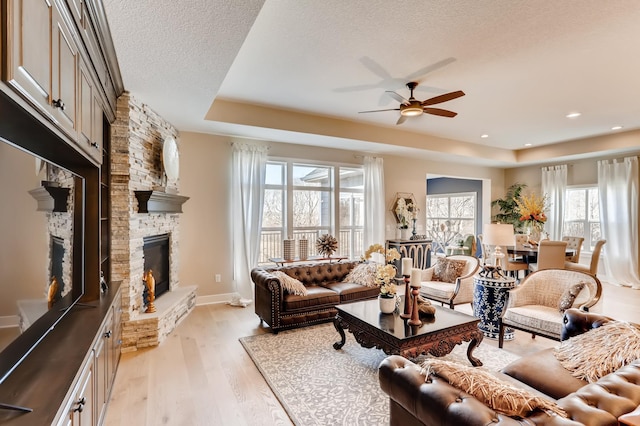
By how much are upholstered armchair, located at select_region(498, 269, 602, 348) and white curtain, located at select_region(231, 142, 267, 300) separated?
3549 mm

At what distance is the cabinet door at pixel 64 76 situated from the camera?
144cm

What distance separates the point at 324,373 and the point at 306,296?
1153mm

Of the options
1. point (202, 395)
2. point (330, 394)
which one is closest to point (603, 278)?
point (330, 394)

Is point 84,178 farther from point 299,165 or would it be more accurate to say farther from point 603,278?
point 603,278

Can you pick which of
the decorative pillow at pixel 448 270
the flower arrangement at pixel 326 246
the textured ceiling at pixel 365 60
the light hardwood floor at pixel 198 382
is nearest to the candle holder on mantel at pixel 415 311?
the light hardwood floor at pixel 198 382

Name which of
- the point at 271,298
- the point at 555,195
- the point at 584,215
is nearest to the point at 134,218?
the point at 271,298

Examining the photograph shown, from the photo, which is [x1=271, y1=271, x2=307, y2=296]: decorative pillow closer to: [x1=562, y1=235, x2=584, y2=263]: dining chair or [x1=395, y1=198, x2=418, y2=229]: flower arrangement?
[x1=395, y1=198, x2=418, y2=229]: flower arrangement

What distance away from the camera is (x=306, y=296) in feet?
12.8

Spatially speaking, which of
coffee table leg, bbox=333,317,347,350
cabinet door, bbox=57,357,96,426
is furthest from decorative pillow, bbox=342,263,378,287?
cabinet door, bbox=57,357,96,426

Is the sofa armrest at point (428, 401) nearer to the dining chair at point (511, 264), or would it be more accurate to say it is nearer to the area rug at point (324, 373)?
the area rug at point (324, 373)

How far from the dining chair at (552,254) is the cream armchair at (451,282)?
4.75ft

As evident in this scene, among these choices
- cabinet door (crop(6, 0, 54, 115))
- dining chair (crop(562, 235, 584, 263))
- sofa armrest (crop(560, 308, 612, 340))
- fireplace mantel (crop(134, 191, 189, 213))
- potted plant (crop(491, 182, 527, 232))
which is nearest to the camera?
cabinet door (crop(6, 0, 54, 115))

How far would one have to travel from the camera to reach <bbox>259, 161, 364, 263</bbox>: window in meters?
5.62

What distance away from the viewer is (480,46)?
2926mm
